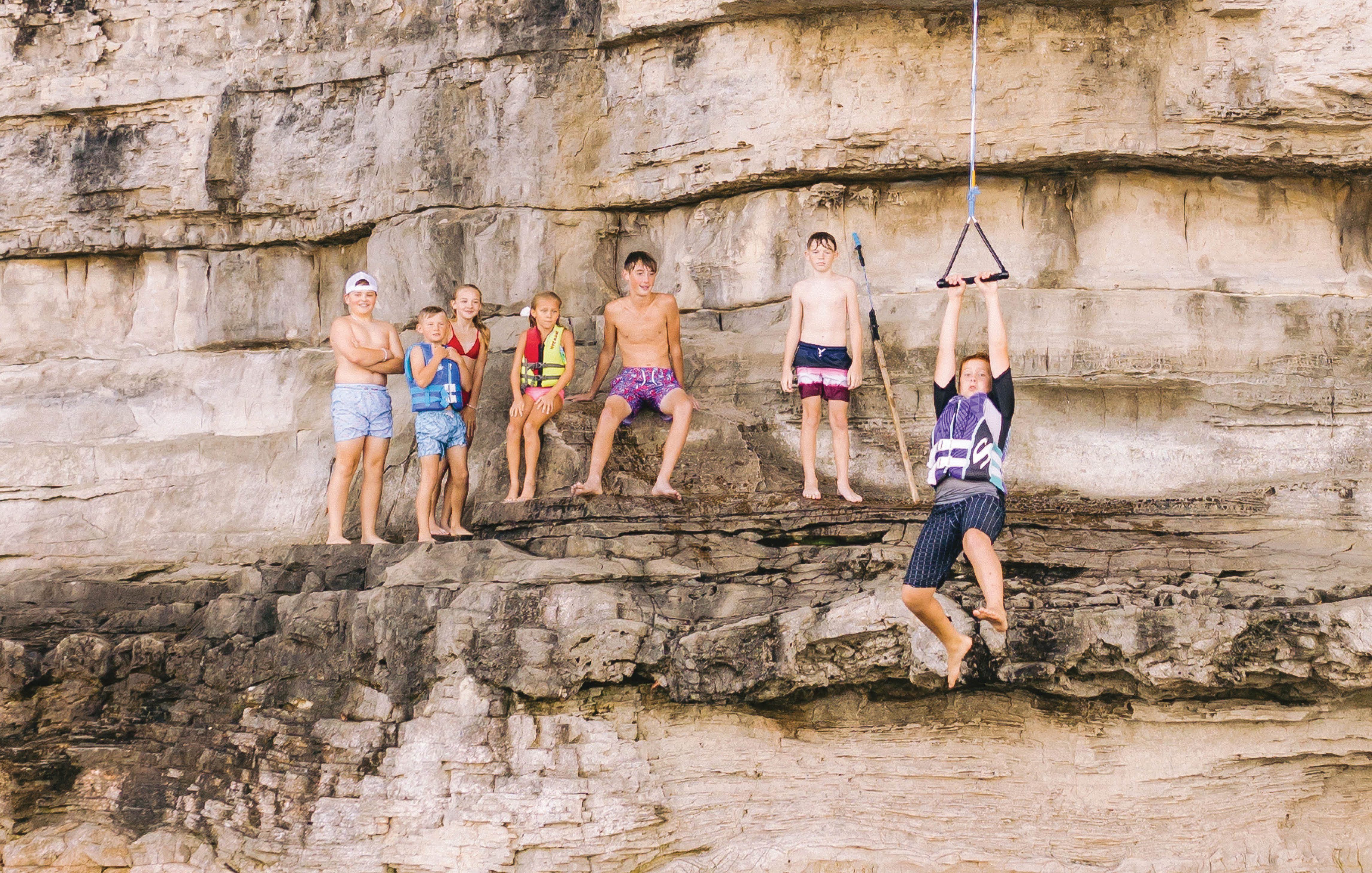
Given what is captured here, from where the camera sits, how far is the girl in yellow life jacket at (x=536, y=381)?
382 inches

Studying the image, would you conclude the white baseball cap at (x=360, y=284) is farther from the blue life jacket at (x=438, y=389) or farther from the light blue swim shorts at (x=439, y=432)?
the light blue swim shorts at (x=439, y=432)

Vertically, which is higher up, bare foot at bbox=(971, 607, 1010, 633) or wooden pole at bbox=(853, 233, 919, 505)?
wooden pole at bbox=(853, 233, 919, 505)

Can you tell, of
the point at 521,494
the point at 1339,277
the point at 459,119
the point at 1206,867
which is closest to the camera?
the point at 1206,867

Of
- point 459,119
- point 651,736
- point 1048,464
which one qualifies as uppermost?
point 459,119

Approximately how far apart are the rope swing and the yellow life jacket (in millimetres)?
2459

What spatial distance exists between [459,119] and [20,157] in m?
4.14

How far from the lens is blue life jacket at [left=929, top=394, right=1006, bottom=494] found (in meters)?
7.30

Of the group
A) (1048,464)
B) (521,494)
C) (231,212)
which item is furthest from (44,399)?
(1048,464)

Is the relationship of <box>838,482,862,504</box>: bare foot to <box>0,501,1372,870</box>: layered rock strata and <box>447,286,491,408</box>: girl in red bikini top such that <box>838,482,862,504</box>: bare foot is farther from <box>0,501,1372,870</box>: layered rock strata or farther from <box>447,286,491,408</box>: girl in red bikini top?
<box>447,286,491,408</box>: girl in red bikini top

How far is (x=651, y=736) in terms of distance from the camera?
871 centimetres

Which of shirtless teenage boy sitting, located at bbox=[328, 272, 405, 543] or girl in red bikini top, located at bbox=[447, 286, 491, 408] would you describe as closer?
shirtless teenage boy sitting, located at bbox=[328, 272, 405, 543]

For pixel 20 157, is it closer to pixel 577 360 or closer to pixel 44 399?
pixel 44 399

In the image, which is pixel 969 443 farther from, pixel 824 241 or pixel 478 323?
pixel 478 323

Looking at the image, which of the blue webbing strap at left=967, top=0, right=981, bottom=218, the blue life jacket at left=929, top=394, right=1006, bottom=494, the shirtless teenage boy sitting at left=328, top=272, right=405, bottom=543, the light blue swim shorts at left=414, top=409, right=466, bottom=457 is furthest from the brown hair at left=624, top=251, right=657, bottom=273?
the blue life jacket at left=929, top=394, right=1006, bottom=494
